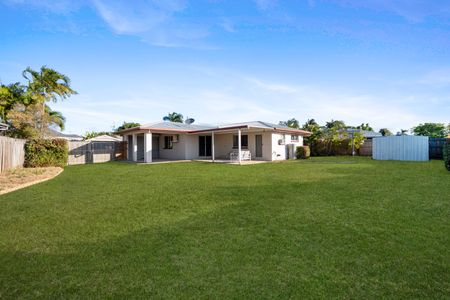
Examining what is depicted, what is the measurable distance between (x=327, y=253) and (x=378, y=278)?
2.24 ft

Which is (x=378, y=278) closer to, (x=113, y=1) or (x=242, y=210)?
(x=242, y=210)

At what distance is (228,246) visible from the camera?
139 inches

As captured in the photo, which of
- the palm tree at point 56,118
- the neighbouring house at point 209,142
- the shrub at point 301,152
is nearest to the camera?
the neighbouring house at point 209,142

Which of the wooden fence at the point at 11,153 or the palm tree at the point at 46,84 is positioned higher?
the palm tree at the point at 46,84

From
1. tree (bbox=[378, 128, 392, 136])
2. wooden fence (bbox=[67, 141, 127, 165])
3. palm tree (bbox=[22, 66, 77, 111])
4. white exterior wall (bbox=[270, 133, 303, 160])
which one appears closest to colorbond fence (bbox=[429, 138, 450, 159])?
white exterior wall (bbox=[270, 133, 303, 160])

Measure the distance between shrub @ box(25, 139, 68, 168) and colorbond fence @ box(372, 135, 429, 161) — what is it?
22609 millimetres

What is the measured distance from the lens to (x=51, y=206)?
5910 mm

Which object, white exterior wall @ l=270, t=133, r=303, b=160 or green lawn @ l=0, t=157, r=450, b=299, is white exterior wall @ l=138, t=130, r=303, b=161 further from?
green lawn @ l=0, t=157, r=450, b=299

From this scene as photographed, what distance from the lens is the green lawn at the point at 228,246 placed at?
8.33 ft

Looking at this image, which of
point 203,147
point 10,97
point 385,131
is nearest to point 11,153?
point 10,97

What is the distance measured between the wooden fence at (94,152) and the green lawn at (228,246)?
14231mm

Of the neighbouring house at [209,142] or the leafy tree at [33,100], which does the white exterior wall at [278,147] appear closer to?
the neighbouring house at [209,142]

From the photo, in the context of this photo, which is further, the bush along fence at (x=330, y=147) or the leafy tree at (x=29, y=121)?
the bush along fence at (x=330, y=147)

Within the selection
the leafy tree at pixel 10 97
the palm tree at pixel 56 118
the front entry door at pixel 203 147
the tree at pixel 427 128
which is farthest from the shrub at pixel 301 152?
the tree at pixel 427 128
